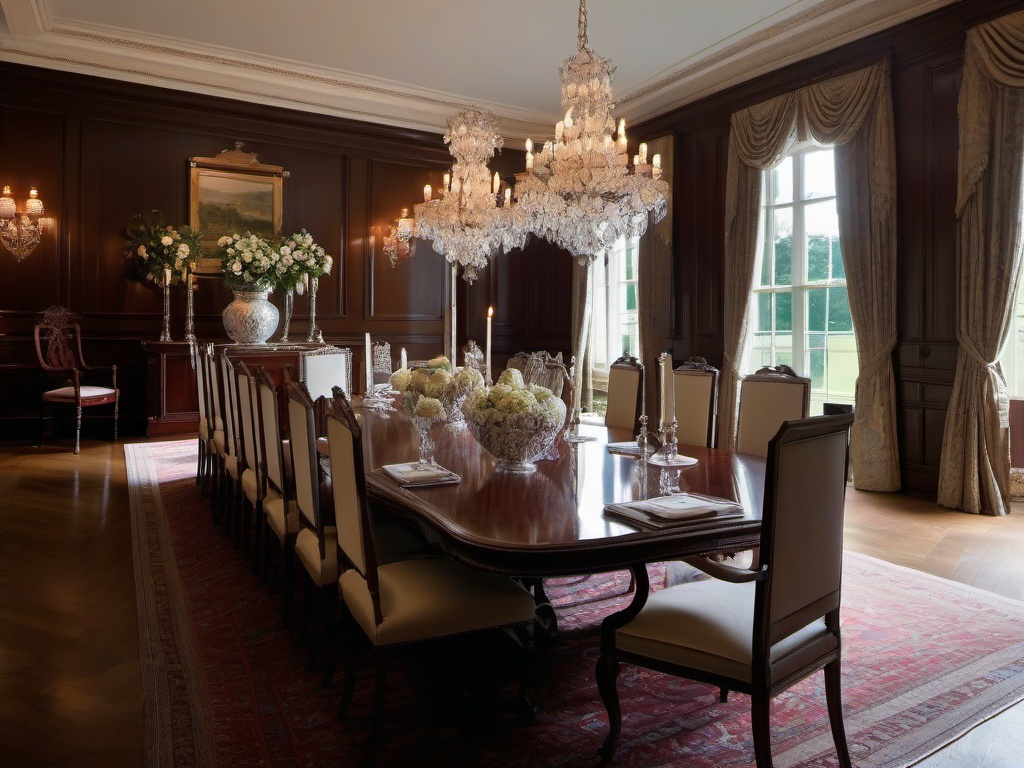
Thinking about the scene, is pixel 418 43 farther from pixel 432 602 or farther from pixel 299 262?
pixel 432 602

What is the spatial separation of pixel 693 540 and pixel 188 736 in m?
1.52

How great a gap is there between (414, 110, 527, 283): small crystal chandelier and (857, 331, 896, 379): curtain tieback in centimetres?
271

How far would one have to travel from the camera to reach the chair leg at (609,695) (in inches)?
75.4

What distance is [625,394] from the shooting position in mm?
4098

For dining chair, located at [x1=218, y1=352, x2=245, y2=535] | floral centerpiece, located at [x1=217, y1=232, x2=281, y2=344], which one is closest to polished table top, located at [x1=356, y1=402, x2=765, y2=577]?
dining chair, located at [x1=218, y1=352, x2=245, y2=535]

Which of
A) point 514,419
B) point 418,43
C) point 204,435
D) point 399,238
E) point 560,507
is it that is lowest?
point 204,435

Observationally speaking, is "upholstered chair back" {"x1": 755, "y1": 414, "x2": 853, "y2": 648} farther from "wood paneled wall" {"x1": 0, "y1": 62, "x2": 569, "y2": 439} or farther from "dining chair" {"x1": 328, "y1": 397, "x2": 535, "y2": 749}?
"wood paneled wall" {"x1": 0, "y1": 62, "x2": 569, "y2": 439}

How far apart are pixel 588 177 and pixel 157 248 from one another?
4801 millimetres

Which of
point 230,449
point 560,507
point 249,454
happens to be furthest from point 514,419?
point 230,449

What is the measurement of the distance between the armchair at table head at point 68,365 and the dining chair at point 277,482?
406 centimetres

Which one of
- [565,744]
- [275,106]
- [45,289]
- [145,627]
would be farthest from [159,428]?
[565,744]

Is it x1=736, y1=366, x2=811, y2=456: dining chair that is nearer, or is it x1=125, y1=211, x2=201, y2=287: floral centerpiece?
x1=736, y1=366, x2=811, y2=456: dining chair

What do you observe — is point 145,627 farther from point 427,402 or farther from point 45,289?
point 45,289

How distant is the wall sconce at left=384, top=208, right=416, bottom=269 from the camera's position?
27.2 feet
